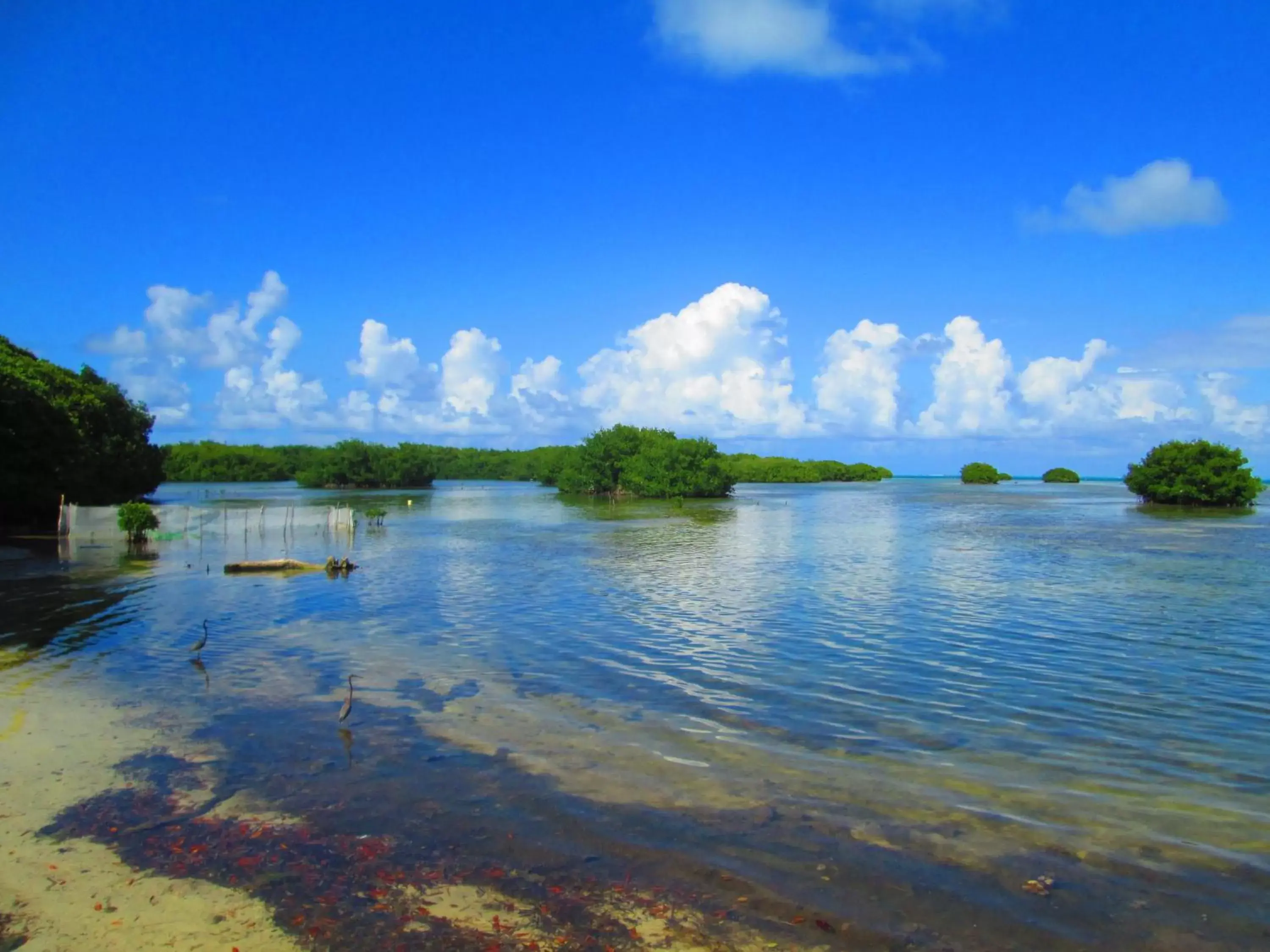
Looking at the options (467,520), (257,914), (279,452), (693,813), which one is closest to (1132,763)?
(693,813)

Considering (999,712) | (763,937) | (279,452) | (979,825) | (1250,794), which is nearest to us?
(763,937)

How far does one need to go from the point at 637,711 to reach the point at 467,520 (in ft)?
161

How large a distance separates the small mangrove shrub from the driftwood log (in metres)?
11.8

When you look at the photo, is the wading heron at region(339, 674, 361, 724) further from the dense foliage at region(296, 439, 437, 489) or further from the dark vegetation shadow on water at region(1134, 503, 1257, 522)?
the dense foliage at region(296, 439, 437, 489)

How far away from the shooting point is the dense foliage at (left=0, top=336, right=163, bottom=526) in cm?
3781

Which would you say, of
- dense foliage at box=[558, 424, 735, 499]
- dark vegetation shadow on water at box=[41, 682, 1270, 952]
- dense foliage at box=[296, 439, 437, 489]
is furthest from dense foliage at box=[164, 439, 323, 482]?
dark vegetation shadow on water at box=[41, 682, 1270, 952]

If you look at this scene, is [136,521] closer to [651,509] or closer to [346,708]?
[346,708]

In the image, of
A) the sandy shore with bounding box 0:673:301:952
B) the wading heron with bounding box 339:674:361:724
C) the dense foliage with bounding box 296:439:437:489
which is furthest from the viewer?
the dense foliage with bounding box 296:439:437:489

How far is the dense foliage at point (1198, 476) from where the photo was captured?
7325cm

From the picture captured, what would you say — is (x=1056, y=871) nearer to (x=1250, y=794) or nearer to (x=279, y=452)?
(x=1250, y=794)

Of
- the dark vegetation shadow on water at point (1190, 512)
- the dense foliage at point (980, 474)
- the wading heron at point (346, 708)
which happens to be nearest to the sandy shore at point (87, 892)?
the wading heron at point (346, 708)

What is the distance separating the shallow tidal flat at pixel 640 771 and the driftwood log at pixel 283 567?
463 centimetres

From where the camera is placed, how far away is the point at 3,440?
36.8m

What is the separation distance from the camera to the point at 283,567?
2806cm
